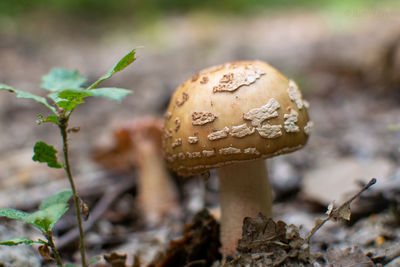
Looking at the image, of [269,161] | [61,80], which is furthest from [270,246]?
[269,161]

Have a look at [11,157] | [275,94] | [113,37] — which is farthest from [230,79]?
[113,37]

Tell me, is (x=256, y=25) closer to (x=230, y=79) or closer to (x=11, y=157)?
(x=11, y=157)

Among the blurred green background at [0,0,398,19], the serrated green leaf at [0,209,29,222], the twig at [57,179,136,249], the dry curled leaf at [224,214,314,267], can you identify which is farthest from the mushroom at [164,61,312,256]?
the blurred green background at [0,0,398,19]

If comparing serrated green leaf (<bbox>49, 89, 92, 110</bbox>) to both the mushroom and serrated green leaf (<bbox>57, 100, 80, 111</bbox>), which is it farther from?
the mushroom

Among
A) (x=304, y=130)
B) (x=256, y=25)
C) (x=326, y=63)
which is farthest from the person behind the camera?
(x=256, y=25)

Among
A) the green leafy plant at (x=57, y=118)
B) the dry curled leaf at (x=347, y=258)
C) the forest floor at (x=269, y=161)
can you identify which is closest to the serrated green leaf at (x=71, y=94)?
the green leafy plant at (x=57, y=118)

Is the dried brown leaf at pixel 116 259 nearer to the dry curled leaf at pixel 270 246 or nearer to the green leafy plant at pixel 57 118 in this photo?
the green leafy plant at pixel 57 118
